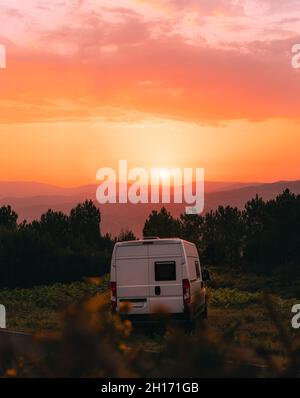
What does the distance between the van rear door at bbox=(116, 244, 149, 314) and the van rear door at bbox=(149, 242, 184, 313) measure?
148 millimetres

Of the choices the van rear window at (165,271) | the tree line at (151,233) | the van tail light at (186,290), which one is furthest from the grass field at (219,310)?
the tree line at (151,233)

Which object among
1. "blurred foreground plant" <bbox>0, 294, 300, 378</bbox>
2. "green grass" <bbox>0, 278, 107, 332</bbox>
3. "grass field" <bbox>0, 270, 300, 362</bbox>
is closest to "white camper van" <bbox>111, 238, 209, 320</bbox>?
"grass field" <bbox>0, 270, 300, 362</bbox>

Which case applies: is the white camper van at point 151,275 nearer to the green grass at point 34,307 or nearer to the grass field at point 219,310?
the grass field at point 219,310

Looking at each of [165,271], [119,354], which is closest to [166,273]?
[165,271]

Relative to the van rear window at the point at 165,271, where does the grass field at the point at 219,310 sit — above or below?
below

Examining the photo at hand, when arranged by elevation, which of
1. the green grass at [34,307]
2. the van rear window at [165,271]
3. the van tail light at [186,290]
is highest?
the van rear window at [165,271]

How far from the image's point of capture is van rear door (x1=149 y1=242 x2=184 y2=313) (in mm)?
18969

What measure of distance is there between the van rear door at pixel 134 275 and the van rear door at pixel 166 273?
0.49 ft

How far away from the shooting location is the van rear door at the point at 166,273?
19.0 m

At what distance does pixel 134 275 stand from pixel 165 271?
0.77 m

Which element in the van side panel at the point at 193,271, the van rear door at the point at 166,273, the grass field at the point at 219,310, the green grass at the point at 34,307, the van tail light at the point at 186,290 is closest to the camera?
the grass field at the point at 219,310

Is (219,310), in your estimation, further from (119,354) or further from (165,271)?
(119,354)
